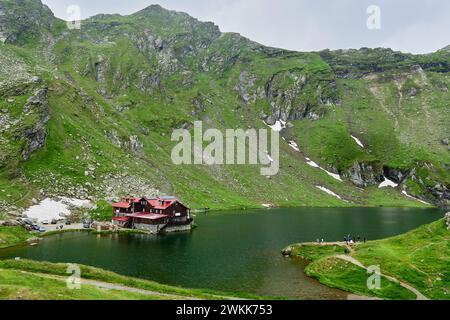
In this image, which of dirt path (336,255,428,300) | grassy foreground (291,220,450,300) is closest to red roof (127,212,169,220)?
grassy foreground (291,220,450,300)

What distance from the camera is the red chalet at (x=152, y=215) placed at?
115m

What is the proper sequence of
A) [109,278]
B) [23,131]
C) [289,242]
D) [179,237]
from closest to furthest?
[109,278] < [289,242] < [179,237] < [23,131]

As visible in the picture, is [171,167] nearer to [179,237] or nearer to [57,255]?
[179,237]

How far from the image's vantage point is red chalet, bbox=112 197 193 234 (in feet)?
379

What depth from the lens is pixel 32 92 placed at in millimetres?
163500

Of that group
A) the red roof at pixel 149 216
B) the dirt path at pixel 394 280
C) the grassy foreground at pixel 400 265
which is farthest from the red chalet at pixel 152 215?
the dirt path at pixel 394 280

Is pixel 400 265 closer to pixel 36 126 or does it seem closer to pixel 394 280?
pixel 394 280

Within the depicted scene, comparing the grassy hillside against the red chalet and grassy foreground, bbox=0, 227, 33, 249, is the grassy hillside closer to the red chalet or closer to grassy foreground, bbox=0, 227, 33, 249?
grassy foreground, bbox=0, 227, 33, 249

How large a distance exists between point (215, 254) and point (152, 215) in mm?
40497

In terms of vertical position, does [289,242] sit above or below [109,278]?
below

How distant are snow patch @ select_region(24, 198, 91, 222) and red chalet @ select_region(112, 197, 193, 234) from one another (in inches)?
546

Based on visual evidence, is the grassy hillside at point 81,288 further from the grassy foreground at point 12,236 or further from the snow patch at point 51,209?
the snow patch at point 51,209

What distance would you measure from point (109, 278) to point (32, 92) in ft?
436
